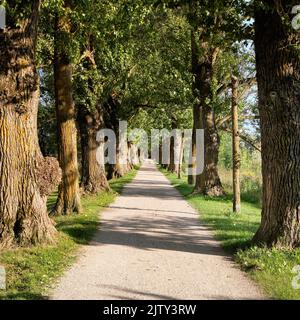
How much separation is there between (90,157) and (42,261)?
1398cm

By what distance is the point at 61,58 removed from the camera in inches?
631

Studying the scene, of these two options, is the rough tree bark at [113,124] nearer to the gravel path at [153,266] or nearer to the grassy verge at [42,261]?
the gravel path at [153,266]

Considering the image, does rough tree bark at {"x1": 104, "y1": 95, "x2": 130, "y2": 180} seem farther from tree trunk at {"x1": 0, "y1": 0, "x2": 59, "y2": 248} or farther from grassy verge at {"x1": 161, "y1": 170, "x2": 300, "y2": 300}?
tree trunk at {"x1": 0, "y1": 0, "x2": 59, "y2": 248}

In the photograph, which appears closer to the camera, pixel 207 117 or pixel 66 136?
pixel 66 136

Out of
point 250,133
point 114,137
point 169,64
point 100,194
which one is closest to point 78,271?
point 100,194

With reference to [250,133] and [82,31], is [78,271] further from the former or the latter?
[250,133]

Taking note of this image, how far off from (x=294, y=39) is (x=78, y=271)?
5776 millimetres

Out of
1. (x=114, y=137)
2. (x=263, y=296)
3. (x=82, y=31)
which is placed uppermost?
(x=82, y=31)

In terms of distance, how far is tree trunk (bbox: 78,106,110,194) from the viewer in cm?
2270

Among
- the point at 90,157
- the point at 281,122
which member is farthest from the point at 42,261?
the point at 90,157

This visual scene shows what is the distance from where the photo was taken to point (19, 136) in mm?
10586

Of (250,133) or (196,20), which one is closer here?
(196,20)

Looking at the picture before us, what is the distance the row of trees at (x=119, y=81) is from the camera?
32.4ft

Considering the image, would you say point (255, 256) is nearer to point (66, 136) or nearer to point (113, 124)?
point (66, 136)
